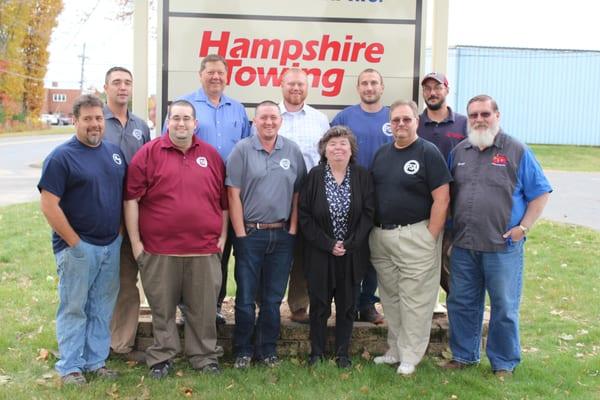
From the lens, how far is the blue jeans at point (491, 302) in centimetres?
475

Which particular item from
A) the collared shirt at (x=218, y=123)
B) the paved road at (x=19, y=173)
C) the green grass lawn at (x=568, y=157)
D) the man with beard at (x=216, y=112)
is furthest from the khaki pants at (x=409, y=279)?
the green grass lawn at (x=568, y=157)

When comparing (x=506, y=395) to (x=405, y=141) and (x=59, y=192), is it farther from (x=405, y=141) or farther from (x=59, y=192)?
(x=59, y=192)

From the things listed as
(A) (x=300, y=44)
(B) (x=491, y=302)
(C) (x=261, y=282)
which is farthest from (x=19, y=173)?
(B) (x=491, y=302)

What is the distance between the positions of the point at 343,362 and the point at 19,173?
1690 centimetres

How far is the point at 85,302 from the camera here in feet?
15.0

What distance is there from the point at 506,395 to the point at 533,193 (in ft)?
4.68

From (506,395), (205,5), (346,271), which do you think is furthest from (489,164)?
(205,5)

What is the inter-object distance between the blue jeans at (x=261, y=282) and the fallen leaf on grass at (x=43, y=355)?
1.52 meters

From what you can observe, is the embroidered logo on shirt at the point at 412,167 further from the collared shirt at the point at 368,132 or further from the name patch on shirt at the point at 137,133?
the name patch on shirt at the point at 137,133

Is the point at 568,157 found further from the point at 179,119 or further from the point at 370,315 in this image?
the point at 179,119

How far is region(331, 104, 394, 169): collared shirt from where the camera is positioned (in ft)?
17.3

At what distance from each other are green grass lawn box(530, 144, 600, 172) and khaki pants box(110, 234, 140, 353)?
20.9 m

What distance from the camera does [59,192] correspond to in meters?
4.28

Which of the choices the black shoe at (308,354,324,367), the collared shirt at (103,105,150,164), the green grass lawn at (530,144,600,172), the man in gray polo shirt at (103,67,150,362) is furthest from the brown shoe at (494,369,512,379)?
the green grass lawn at (530,144,600,172)
